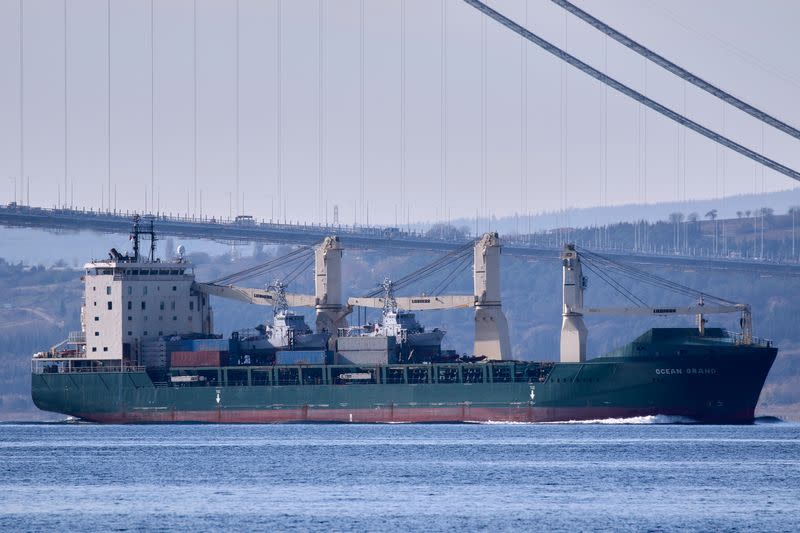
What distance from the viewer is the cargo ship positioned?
260 ft

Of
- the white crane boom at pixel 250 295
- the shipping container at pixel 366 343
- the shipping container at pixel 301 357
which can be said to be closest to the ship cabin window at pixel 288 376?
the shipping container at pixel 301 357

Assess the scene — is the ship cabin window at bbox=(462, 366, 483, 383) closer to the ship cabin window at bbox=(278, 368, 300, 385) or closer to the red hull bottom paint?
the red hull bottom paint

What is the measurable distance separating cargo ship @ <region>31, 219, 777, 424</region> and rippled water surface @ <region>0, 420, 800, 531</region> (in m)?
2.06

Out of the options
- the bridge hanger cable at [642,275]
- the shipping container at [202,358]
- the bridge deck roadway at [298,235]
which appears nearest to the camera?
the shipping container at [202,358]

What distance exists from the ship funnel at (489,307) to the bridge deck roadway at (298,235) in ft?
152

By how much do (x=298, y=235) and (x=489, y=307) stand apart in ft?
176

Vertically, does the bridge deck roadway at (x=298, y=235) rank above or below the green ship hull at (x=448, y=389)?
above

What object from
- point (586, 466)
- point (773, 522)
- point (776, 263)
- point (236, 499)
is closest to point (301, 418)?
point (586, 466)

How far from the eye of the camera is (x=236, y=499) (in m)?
50.8

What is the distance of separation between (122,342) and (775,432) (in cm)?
3283

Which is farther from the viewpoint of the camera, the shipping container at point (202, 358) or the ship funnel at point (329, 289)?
the ship funnel at point (329, 289)

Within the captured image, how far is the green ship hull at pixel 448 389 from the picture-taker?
79.1m

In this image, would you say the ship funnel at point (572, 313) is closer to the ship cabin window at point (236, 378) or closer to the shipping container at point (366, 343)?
the shipping container at point (366, 343)

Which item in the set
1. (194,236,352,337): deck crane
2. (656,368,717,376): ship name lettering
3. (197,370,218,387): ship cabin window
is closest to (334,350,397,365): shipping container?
(194,236,352,337): deck crane
